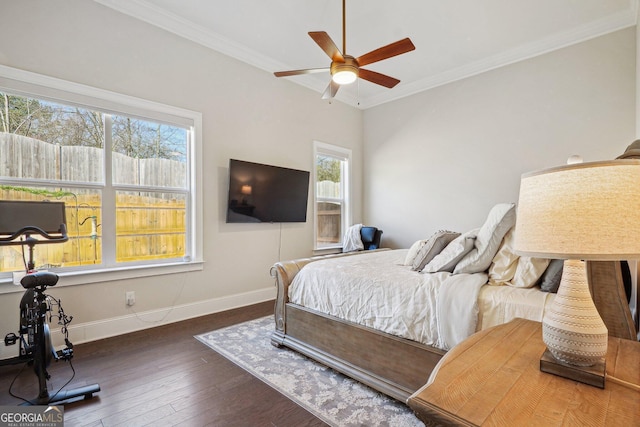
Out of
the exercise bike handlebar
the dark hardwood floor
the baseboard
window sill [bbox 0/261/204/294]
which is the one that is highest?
the exercise bike handlebar

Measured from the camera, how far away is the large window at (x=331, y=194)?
16.6 feet

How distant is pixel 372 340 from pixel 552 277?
1.11 m

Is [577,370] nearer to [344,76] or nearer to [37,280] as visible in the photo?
[344,76]

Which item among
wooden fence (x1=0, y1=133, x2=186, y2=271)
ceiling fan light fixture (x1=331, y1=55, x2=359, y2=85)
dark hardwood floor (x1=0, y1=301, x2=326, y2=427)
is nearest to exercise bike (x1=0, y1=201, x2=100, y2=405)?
dark hardwood floor (x1=0, y1=301, x2=326, y2=427)

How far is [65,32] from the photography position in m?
2.75

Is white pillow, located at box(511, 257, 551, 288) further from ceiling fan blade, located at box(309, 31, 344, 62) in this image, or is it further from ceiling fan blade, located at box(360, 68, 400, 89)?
ceiling fan blade, located at box(309, 31, 344, 62)

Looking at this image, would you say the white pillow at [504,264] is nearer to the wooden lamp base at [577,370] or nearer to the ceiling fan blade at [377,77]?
the wooden lamp base at [577,370]

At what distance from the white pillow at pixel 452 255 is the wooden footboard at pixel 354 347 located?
0.59 m

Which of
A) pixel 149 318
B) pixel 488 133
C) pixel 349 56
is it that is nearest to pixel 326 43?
pixel 349 56

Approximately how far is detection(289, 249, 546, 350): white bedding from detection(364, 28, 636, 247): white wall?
241 cm

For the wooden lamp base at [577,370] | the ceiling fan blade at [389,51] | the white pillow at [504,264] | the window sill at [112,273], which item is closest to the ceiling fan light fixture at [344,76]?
the ceiling fan blade at [389,51]

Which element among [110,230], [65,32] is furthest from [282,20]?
[110,230]

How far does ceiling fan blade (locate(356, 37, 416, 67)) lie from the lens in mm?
2270

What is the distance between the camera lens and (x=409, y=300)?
1.91 metres
